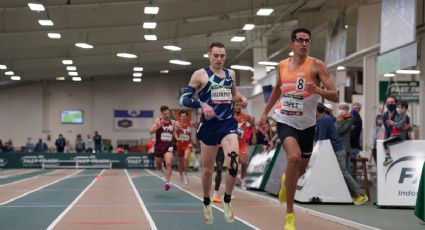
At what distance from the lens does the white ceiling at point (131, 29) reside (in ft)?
95.6

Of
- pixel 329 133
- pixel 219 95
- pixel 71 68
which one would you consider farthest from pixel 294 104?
pixel 71 68

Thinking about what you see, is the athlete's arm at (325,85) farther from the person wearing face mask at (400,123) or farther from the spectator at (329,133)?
the person wearing face mask at (400,123)

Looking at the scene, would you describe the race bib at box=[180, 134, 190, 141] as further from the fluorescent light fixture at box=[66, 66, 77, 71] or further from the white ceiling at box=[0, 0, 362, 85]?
the fluorescent light fixture at box=[66, 66, 77, 71]

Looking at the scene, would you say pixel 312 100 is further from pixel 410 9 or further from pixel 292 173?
pixel 410 9

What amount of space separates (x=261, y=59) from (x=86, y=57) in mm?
11032

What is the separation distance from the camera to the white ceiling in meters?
29.1

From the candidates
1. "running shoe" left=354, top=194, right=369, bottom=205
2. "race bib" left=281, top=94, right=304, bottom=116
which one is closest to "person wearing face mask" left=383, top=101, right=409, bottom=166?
"running shoe" left=354, top=194, right=369, bottom=205

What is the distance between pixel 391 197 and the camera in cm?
1212

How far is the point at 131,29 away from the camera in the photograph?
3403 centimetres

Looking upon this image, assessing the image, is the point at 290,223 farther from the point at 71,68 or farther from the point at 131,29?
the point at 71,68

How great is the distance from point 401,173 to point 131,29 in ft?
77.6

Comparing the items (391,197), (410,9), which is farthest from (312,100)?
(410,9)

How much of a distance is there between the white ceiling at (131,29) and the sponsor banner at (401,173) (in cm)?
1449

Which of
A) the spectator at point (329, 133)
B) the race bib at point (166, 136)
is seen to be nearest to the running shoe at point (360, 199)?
the spectator at point (329, 133)
